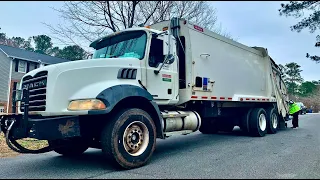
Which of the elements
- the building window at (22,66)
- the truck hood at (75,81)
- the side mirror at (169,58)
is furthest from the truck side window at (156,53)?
the building window at (22,66)

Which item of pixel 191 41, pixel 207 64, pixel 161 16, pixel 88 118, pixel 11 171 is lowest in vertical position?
pixel 11 171

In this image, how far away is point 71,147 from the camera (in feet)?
19.0

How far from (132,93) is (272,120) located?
7239 millimetres

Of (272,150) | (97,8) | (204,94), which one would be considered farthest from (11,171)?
(97,8)

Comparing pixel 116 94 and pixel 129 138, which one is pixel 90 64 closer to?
pixel 116 94

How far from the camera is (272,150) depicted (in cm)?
650

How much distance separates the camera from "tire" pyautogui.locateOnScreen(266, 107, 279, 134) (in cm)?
995

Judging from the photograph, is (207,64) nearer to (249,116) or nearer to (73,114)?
(249,116)

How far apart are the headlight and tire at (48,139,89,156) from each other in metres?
1.19

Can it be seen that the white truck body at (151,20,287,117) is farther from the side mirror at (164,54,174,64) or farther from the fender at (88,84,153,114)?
the fender at (88,84,153,114)

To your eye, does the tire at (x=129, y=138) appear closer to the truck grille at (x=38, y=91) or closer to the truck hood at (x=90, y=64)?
the truck hood at (x=90, y=64)

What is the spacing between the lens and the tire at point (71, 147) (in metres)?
5.20

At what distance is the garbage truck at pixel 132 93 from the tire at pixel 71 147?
20mm

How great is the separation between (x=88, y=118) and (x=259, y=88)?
711cm
